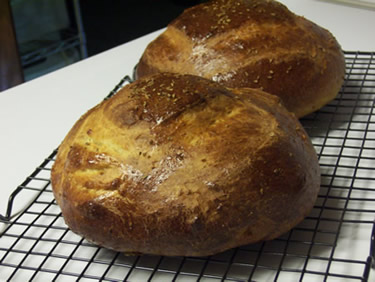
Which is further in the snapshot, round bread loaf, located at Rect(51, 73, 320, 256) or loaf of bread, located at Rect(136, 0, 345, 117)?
loaf of bread, located at Rect(136, 0, 345, 117)

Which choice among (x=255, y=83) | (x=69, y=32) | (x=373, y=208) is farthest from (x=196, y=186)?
(x=69, y=32)

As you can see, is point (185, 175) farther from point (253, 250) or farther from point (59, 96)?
point (59, 96)

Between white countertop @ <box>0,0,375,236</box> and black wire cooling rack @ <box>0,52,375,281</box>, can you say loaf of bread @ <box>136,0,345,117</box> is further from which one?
white countertop @ <box>0,0,375,236</box>

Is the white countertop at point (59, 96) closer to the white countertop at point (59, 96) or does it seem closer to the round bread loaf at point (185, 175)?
the white countertop at point (59, 96)

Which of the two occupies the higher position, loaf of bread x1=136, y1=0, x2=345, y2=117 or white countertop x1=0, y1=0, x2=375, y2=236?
loaf of bread x1=136, y1=0, x2=345, y2=117

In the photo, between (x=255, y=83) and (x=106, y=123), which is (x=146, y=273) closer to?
(x=106, y=123)

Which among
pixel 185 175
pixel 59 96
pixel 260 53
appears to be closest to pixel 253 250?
pixel 185 175

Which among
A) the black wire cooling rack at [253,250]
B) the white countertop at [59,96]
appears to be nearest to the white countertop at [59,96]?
the white countertop at [59,96]

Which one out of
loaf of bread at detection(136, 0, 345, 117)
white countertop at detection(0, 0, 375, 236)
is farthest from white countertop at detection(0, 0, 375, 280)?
loaf of bread at detection(136, 0, 345, 117)
